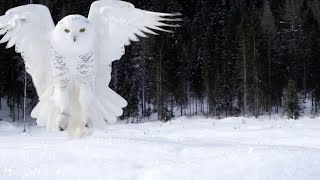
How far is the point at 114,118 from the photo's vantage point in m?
7.17

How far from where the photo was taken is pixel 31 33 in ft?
21.4

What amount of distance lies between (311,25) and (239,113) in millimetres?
9681

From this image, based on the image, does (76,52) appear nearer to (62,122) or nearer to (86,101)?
(86,101)

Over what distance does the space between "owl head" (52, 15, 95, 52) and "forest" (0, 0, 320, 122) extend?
72.0ft

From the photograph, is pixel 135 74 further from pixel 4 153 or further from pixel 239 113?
pixel 4 153

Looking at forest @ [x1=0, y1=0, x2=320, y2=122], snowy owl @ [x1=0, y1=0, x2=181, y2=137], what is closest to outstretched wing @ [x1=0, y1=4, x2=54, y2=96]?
snowy owl @ [x1=0, y1=0, x2=181, y2=137]

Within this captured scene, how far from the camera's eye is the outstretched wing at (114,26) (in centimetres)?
645

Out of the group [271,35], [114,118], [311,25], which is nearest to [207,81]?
[271,35]

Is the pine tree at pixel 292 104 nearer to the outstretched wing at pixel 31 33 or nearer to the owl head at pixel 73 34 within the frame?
the outstretched wing at pixel 31 33

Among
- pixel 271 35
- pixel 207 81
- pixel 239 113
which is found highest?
pixel 271 35

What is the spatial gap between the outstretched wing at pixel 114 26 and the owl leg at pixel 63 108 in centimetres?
56

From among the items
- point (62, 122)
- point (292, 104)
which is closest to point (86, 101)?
point (62, 122)

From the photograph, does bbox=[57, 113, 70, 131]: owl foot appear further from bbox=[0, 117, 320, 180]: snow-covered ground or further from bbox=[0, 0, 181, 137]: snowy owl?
bbox=[0, 117, 320, 180]: snow-covered ground

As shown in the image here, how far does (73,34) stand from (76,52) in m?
0.31
